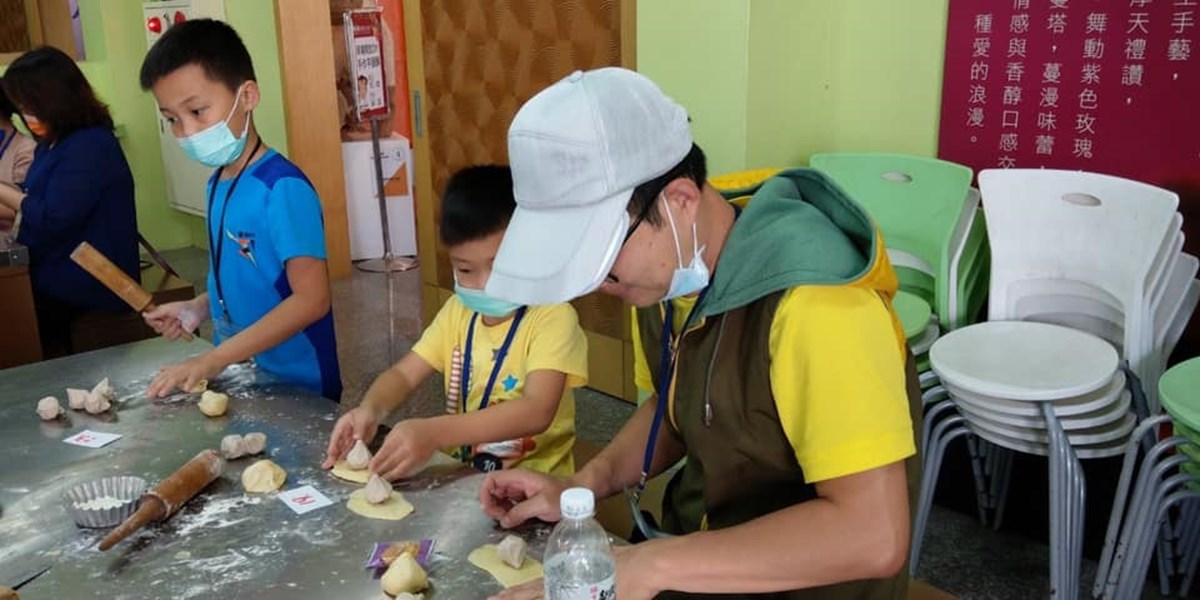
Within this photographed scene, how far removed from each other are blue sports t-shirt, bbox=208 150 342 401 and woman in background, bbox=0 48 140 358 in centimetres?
147

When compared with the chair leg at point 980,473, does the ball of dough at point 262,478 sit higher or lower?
higher

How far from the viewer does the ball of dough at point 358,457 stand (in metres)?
1.58

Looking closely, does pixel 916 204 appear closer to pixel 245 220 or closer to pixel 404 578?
pixel 245 220

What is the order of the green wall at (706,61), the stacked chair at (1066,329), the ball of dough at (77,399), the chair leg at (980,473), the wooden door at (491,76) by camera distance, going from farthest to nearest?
the wooden door at (491,76), the green wall at (706,61), the chair leg at (980,473), the stacked chair at (1066,329), the ball of dough at (77,399)

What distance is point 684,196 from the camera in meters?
1.16

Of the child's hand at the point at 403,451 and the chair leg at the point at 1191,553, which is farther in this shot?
the chair leg at the point at 1191,553

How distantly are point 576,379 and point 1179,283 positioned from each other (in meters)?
1.69

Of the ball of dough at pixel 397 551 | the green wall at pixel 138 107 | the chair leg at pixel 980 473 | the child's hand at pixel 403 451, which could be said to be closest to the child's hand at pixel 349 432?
the child's hand at pixel 403 451

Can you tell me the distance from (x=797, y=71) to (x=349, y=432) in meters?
2.08

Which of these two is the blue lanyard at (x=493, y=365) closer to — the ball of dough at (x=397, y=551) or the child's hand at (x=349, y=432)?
the child's hand at (x=349, y=432)

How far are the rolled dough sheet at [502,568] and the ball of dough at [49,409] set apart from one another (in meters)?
1.06

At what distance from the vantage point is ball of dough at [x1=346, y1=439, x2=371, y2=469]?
1.58 m

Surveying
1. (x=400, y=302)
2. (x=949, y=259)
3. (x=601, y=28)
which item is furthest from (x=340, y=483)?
(x=400, y=302)

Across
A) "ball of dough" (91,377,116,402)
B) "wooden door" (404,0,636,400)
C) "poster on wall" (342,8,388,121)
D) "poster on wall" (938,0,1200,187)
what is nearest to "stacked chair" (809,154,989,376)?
"poster on wall" (938,0,1200,187)
